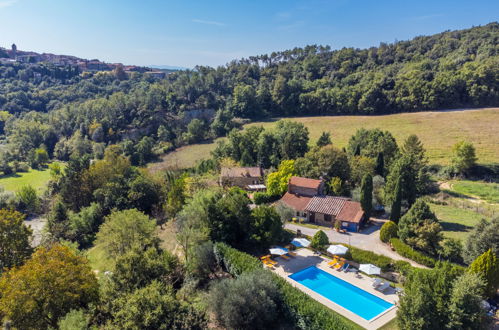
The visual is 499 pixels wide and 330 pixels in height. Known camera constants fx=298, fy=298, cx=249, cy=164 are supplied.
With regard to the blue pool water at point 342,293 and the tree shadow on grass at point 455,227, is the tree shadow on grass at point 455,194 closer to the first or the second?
the tree shadow on grass at point 455,227

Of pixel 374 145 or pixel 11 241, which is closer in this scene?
pixel 11 241

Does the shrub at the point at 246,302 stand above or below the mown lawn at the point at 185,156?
above

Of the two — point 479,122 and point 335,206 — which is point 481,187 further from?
point 479,122

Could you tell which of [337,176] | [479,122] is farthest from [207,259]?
[479,122]

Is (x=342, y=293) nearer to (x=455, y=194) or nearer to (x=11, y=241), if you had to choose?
(x=455, y=194)

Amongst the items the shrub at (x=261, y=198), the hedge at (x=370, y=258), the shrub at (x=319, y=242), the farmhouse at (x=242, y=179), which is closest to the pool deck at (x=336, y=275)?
the shrub at (x=319, y=242)

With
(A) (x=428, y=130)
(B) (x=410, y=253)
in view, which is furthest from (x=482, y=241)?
(A) (x=428, y=130)

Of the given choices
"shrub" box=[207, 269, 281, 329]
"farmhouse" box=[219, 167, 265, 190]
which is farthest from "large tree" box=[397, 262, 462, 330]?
"farmhouse" box=[219, 167, 265, 190]

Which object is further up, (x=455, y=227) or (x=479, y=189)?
(x=479, y=189)
